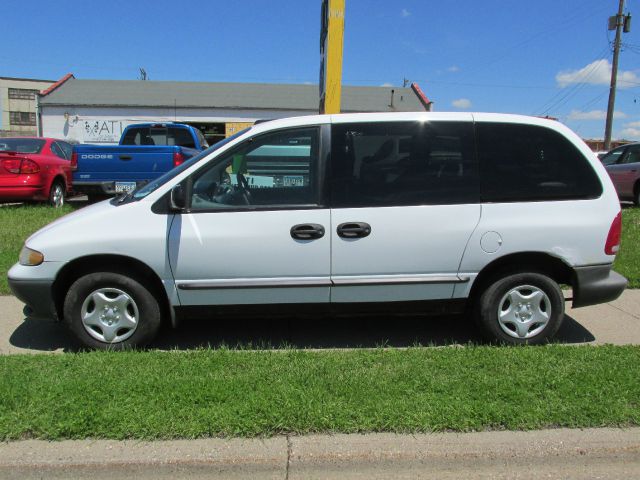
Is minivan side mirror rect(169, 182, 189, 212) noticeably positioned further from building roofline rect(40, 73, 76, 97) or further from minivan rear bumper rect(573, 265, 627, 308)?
building roofline rect(40, 73, 76, 97)

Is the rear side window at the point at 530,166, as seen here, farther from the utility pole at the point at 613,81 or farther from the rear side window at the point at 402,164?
the utility pole at the point at 613,81

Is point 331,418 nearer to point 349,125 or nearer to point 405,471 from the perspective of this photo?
point 405,471

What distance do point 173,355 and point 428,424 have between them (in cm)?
200

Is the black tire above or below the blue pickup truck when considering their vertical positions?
below

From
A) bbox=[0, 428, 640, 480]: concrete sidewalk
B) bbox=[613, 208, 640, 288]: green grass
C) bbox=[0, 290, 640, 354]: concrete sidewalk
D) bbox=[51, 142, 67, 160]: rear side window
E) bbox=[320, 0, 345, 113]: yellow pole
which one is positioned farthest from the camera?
bbox=[51, 142, 67, 160]: rear side window

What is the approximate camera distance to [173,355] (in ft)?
13.3

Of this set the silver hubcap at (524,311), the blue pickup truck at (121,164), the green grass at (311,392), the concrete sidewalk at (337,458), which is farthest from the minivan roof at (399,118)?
the blue pickup truck at (121,164)

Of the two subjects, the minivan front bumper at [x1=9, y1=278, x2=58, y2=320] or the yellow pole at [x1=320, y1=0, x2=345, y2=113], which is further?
the yellow pole at [x1=320, y1=0, x2=345, y2=113]

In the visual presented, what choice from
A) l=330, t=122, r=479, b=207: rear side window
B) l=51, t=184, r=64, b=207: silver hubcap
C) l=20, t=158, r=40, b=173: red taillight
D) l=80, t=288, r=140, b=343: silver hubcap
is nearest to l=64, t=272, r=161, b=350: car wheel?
l=80, t=288, r=140, b=343: silver hubcap

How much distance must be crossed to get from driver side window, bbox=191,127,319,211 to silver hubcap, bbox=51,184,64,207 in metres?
7.60

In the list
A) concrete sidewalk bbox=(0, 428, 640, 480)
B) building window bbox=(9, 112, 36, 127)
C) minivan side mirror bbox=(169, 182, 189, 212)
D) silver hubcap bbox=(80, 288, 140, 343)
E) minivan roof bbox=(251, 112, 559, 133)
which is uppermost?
building window bbox=(9, 112, 36, 127)

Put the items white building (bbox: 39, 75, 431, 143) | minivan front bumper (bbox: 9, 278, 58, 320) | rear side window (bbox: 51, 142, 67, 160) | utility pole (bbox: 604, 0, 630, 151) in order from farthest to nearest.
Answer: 1. white building (bbox: 39, 75, 431, 143)
2. utility pole (bbox: 604, 0, 630, 151)
3. rear side window (bbox: 51, 142, 67, 160)
4. minivan front bumper (bbox: 9, 278, 58, 320)

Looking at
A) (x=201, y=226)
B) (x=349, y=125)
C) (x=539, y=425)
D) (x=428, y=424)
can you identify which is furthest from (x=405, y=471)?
(x=349, y=125)

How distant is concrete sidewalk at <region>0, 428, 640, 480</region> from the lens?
2.78m
